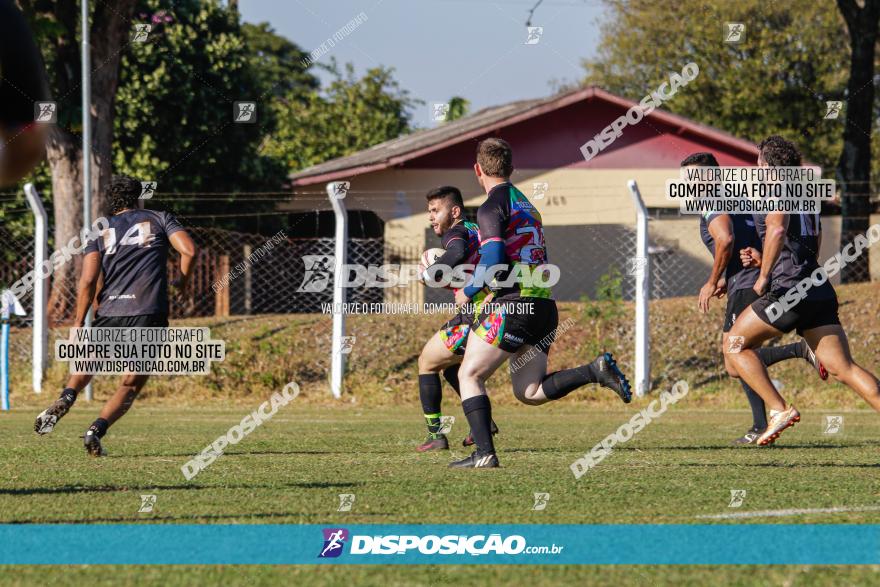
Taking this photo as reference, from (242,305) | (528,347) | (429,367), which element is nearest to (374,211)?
(242,305)

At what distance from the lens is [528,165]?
2759 centimetres

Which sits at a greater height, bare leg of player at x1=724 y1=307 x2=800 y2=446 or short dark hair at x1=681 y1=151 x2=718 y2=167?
short dark hair at x1=681 y1=151 x2=718 y2=167

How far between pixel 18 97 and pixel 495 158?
17.4 feet

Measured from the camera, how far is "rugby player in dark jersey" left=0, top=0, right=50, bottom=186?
8.39 ft

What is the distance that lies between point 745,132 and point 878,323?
27.1 meters

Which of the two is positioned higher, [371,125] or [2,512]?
[371,125]

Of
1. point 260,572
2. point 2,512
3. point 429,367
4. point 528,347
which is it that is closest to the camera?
point 260,572

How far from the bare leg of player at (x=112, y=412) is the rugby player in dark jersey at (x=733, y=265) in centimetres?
433

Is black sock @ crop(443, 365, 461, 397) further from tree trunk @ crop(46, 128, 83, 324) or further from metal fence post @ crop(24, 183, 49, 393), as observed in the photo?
tree trunk @ crop(46, 128, 83, 324)

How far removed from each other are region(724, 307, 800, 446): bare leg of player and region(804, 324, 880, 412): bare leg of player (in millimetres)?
267

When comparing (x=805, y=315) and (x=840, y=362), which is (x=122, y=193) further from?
(x=840, y=362)

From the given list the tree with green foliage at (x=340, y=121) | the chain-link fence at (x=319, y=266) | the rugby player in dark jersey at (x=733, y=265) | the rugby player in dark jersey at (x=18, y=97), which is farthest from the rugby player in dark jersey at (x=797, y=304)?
the tree with green foliage at (x=340, y=121)

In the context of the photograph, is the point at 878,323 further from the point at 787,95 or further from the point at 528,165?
the point at 787,95

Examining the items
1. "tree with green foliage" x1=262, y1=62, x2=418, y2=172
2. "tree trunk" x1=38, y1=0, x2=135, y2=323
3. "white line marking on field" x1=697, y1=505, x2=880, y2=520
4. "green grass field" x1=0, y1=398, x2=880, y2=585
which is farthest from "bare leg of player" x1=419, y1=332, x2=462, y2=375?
"tree with green foliage" x1=262, y1=62, x2=418, y2=172
